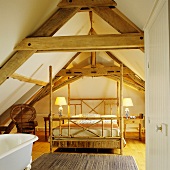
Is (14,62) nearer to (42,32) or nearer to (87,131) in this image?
(42,32)

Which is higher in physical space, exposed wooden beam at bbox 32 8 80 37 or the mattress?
exposed wooden beam at bbox 32 8 80 37

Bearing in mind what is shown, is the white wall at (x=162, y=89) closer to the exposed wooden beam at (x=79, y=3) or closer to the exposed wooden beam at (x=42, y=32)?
the exposed wooden beam at (x=79, y=3)

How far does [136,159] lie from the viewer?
5.07 m

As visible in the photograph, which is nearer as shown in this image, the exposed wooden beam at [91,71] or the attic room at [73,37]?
the attic room at [73,37]

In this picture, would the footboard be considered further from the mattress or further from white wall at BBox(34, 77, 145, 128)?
white wall at BBox(34, 77, 145, 128)

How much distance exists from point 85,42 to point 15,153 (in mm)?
1922

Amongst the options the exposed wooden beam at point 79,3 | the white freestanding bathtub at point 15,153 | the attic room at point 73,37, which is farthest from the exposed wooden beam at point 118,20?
the white freestanding bathtub at point 15,153

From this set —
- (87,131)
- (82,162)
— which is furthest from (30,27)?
(87,131)

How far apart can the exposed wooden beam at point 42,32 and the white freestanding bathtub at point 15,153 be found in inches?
40.9

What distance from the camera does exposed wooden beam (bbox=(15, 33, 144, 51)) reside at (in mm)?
3654

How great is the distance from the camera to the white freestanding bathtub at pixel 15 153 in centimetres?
299

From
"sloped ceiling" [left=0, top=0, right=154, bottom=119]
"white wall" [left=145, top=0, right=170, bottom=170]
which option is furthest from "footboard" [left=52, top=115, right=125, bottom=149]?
"white wall" [left=145, top=0, right=170, bottom=170]

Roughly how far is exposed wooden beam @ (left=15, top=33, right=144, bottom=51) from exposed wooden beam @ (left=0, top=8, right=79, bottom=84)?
158 mm

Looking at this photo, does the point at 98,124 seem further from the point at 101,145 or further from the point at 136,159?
the point at 136,159
